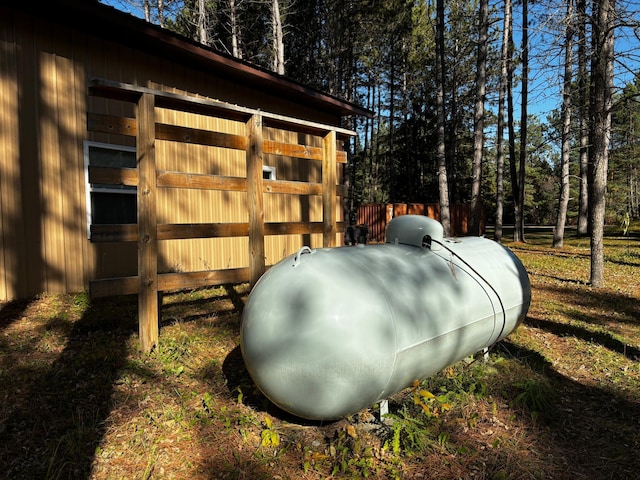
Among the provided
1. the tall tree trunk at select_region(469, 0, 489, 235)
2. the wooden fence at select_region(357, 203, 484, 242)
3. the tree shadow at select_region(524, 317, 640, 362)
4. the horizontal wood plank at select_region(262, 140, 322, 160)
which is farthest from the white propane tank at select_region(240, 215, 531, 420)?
the wooden fence at select_region(357, 203, 484, 242)

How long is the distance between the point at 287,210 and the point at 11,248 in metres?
5.36

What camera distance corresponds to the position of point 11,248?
563 cm

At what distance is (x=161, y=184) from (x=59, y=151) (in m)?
3.03

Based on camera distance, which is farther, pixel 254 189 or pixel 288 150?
pixel 288 150

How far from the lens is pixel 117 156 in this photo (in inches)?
263

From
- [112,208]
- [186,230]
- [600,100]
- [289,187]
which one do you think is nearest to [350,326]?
[186,230]

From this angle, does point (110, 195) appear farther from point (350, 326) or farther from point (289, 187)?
point (350, 326)

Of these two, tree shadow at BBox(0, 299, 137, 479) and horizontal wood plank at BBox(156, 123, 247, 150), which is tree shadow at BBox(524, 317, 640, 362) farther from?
tree shadow at BBox(0, 299, 137, 479)

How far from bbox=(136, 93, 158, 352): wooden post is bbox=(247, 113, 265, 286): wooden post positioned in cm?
109

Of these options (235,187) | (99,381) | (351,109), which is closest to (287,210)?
(351,109)

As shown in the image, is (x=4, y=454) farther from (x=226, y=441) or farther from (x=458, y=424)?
(x=458, y=424)

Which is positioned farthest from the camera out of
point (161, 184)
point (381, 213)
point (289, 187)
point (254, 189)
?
point (381, 213)

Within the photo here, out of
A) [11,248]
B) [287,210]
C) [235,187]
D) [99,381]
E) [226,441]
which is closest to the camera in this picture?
[226,441]

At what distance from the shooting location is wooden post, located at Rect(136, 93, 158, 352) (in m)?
4.06
